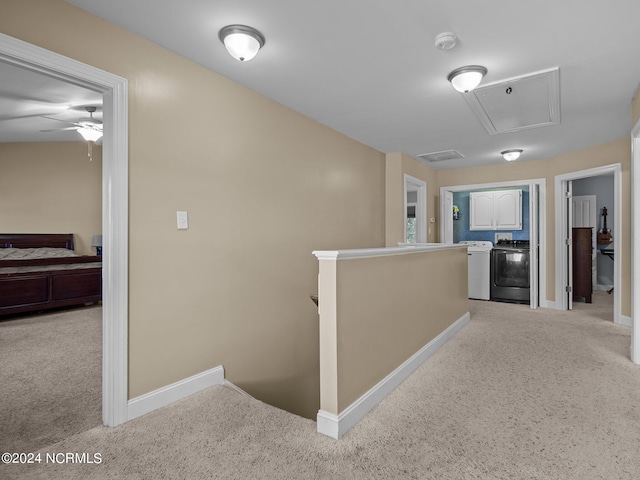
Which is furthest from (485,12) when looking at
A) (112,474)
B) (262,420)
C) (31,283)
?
(31,283)

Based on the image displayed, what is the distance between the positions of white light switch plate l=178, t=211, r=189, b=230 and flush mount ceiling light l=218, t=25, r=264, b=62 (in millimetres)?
1047

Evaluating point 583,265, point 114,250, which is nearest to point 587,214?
point 583,265

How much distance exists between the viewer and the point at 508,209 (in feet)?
20.7

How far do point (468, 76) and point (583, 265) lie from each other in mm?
4797

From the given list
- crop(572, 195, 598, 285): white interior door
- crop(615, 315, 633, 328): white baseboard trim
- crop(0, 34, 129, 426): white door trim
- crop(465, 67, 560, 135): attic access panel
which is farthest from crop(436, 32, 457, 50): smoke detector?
crop(572, 195, 598, 285): white interior door

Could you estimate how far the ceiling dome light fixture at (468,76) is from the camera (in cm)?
250

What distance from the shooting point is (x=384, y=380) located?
7.85 ft

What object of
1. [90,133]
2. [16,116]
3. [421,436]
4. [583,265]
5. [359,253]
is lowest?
[421,436]

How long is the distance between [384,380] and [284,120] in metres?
2.36

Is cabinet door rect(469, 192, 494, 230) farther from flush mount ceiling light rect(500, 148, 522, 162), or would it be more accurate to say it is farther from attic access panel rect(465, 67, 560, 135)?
attic access panel rect(465, 67, 560, 135)

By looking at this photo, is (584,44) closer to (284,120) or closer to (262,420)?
(284,120)

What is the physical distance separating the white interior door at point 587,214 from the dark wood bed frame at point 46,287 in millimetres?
8757

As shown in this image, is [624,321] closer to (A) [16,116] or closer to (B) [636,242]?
(B) [636,242]

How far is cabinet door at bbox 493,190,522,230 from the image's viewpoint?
6.21 m
